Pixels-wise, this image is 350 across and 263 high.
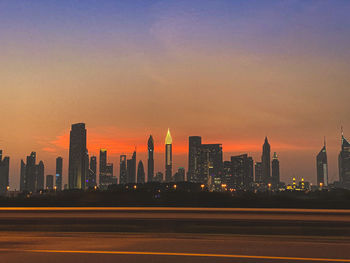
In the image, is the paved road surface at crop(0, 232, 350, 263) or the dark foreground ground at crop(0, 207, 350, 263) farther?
the dark foreground ground at crop(0, 207, 350, 263)

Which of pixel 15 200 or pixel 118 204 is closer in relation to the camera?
pixel 118 204

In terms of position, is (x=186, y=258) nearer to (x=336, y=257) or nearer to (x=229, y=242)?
(x=229, y=242)

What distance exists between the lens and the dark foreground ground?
9.62 m

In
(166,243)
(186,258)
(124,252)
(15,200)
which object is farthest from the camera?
(15,200)

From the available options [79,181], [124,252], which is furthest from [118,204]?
[79,181]

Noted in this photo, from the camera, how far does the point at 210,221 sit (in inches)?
709

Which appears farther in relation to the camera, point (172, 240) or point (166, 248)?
point (172, 240)

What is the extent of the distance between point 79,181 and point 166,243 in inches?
7437

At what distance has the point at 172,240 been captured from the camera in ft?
40.5

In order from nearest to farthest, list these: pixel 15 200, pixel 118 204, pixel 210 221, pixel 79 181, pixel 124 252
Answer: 1. pixel 124 252
2. pixel 210 221
3. pixel 118 204
4. pixel 15 200
5. pixel 79 181

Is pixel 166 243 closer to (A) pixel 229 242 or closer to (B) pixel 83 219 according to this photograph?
(A) pixel 229 242

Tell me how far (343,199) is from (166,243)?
77.3 feet

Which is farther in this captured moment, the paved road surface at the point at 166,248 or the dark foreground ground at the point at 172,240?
the dark foreground ground at the point at 172,240

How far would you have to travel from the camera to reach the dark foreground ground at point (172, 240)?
9.62 m
